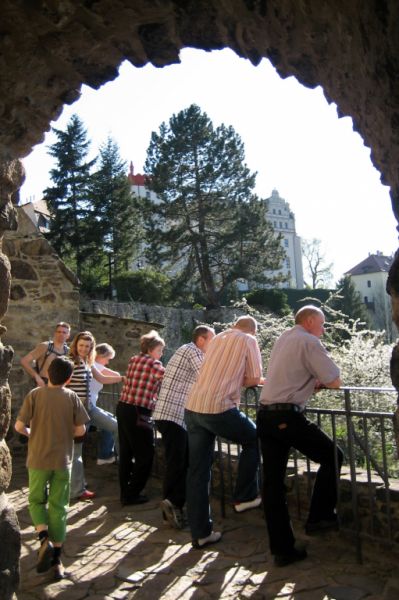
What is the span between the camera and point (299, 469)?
502 centimetres

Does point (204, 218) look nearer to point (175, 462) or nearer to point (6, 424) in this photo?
point (175, 462)

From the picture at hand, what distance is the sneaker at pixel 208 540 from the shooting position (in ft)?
14.3

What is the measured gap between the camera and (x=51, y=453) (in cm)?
413

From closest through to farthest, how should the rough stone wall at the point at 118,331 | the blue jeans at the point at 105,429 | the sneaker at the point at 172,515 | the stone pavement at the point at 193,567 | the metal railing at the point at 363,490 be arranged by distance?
the stone pavement at the point at 193,567 → the metal railing at the point at 363,490 → the sneaker at the point at 172,515 → the blue jeans at the point at 105,429 → the rough stone wall at the point at 118,331

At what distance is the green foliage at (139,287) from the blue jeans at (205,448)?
2585cm

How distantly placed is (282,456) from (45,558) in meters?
1.67

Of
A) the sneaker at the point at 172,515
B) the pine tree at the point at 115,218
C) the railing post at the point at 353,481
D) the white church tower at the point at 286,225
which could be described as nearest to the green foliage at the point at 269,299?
the pine tree at the point at 115,218

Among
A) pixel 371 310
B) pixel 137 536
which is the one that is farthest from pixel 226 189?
pixel 137 536

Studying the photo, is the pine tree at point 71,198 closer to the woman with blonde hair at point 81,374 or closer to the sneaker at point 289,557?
the woman with blonde hair at point 81,374

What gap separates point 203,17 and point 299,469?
11.4 feet

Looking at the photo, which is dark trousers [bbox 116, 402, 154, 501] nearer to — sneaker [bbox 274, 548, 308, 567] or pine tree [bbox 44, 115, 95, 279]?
sneaker [bbox 274, 548, 308, 567]

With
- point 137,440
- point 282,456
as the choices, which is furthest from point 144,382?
point 282,456

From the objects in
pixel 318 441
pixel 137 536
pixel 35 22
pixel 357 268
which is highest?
pixel 357 268

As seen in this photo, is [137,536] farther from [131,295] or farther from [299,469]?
[131,295]
